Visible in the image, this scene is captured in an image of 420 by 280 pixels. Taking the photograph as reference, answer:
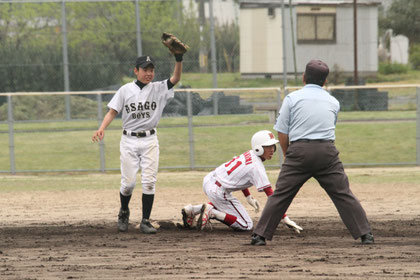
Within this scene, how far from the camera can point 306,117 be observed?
709 centimetres

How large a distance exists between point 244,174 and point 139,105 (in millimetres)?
1436

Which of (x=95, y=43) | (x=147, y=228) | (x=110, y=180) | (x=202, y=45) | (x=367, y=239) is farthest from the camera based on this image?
(x=95, y=43)

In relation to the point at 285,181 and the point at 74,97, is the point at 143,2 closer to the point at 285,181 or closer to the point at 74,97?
the point at 74,97

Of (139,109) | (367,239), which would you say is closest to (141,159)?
(139,109)

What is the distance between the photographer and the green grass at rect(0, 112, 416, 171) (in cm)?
1614

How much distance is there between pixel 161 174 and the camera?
1553cm

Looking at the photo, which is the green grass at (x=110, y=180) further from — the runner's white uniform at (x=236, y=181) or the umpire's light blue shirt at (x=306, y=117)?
the umpire's light blue shirt at (x=306, y=117)

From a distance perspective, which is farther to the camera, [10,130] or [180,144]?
[180,144]

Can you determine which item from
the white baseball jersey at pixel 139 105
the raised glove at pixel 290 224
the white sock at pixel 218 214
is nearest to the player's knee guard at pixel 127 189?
the white baseball jersey at pixel 139 105

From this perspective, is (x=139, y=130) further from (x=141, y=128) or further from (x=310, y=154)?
(x=310, y=154)

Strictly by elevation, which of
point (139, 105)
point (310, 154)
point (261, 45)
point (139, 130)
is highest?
point (261, 45)

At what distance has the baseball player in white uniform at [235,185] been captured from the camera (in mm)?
8055

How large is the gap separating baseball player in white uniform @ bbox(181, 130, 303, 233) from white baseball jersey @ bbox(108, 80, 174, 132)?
0.97 m

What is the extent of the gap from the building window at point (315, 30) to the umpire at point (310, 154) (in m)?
20.5
